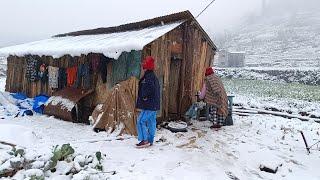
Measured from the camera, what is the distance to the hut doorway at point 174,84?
11.9m

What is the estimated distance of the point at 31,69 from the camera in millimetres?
15219

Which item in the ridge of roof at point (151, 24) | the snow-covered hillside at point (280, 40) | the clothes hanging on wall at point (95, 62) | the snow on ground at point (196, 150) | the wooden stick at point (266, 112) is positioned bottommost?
the snow on ground at point (196, 150)

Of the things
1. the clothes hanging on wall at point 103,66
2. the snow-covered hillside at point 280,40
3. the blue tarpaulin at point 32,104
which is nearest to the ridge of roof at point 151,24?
the clothes hanging on wall at point 103,66

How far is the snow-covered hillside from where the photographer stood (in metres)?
50.4

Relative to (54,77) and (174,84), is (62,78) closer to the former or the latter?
(54,77)

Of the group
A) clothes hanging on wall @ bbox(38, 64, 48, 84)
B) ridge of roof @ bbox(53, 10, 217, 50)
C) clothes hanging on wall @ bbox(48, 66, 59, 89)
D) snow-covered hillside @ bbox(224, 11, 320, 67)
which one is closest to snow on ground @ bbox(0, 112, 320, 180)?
clothes hanging on wall @ bbox(48, 66, 59, 89)

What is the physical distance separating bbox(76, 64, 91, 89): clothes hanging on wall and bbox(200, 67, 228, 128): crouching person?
378 centimetres

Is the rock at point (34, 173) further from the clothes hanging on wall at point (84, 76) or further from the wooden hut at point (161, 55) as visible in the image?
the clothes hanging on wall at point (84, 76)

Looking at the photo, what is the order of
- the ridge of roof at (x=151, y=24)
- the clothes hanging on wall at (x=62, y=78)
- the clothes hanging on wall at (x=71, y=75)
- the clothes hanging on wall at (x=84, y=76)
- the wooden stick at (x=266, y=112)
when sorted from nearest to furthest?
the ridge of roof at (x=151, y=24) → the clothes hanging on wall at (x=84, y=76) → the clothes hanging on wall at (x=71, y=75) → the clothes hanging on wall at (x=62, y=78) → the wooden stick at (x=266, y=112)

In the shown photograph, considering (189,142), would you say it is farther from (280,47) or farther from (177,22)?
(280,47)

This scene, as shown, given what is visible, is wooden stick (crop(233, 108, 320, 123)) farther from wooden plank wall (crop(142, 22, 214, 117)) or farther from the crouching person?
the crouching person

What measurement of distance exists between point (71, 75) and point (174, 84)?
360cm

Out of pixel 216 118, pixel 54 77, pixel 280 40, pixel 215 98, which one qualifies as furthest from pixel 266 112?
pixel 280 40

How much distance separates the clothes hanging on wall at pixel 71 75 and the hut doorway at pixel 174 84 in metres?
3.29
